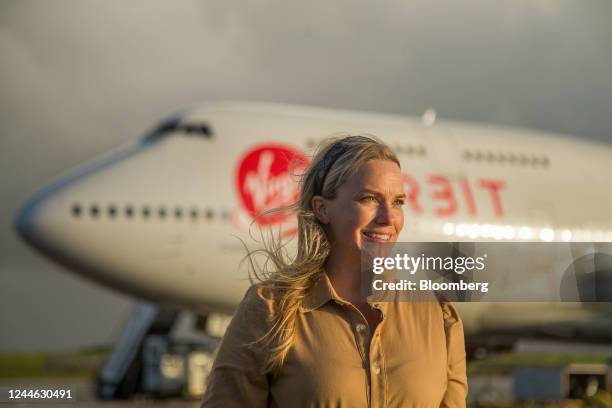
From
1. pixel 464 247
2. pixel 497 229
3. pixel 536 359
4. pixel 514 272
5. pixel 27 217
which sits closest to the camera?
pixel 464 247

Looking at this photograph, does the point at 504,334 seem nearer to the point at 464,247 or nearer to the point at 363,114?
the point at 363,114

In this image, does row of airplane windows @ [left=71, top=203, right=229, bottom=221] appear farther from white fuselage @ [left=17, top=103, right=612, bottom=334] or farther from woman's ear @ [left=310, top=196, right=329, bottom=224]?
woman's ear @ [left=310, top=196, right=329, bottom=224]

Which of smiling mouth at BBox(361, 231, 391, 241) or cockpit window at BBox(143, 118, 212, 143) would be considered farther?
cockpit window at BBox(143, 118, 212, 143)

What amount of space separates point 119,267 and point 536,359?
37.1m

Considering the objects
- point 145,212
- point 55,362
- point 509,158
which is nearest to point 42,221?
point 145,212

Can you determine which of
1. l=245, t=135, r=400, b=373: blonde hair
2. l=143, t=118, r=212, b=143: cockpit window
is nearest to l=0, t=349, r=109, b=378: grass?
l=143, t=118, r=212, b=143: cockpit window

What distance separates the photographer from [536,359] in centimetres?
4731

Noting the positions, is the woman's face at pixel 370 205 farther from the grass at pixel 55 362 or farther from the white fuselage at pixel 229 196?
the grass at pixel 55 362

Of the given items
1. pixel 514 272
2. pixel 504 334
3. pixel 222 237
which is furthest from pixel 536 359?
pixel 514 272

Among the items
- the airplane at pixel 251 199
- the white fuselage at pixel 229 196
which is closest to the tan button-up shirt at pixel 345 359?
the airplane at pixel 251 199

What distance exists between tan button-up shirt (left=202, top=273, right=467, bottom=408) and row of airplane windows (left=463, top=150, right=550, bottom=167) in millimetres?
13428

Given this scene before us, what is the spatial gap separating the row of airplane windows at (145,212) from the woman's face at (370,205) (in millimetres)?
11335

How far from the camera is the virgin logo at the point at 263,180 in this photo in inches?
536

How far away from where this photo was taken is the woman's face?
7.63ft
